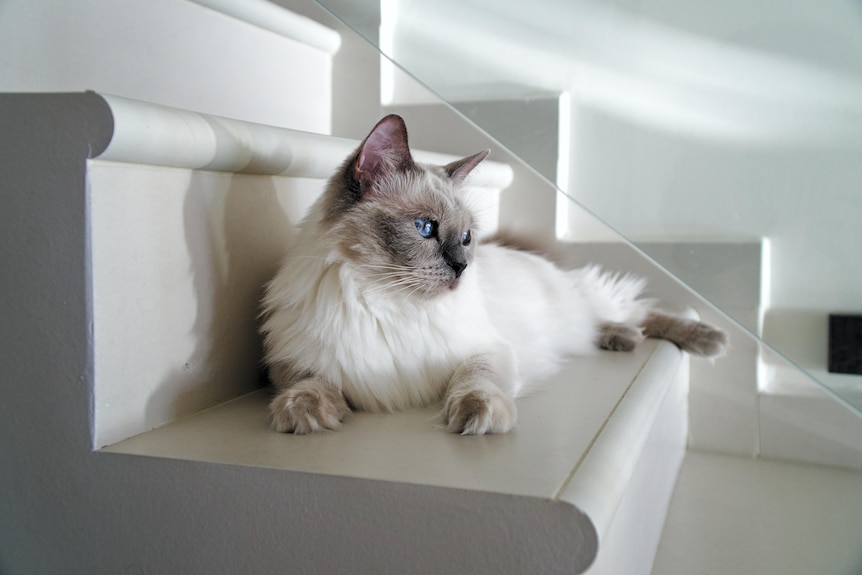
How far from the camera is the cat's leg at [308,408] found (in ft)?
4.00

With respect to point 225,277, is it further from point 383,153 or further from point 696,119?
point 696,119

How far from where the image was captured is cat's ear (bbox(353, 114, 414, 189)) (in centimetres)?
132

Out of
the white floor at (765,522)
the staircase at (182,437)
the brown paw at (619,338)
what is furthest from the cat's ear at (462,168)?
the white floor at (765,522)

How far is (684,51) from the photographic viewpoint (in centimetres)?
117

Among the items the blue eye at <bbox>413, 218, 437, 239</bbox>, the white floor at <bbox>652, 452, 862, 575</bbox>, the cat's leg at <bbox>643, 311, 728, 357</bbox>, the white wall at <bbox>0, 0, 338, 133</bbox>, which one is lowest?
the white floor at <bbox>652, 452, 862, 575</bbox>

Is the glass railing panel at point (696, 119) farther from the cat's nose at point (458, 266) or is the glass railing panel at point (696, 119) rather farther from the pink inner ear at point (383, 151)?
the cat's nose at point (458, 266)

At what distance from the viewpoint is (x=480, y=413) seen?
1.21 m

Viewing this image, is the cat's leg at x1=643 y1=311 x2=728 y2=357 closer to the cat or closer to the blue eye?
the cat

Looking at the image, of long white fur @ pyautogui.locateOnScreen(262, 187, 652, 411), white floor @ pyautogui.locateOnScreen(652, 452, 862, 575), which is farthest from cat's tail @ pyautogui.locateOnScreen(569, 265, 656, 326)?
long white fur @ pyautogui.locateOnScreen(262, 187, 652, 411)

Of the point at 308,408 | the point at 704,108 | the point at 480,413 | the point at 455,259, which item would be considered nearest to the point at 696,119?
the point at 704,108

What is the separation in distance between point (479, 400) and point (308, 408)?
27 centimetres

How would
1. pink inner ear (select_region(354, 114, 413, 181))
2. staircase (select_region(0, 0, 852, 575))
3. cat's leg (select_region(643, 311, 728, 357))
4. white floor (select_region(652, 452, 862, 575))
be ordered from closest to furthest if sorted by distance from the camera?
staircase (select_region(0, 0, 852, 575)) → pink inner ear (select_region(354, 114, 413, 181)) → white floor (select_region(652, 452, 862, 575)) → cat's leg (select_region(643, 311, 728, 357))

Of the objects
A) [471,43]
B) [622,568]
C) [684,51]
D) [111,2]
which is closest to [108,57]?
[111,2]

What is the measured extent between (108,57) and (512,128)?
104 cm
